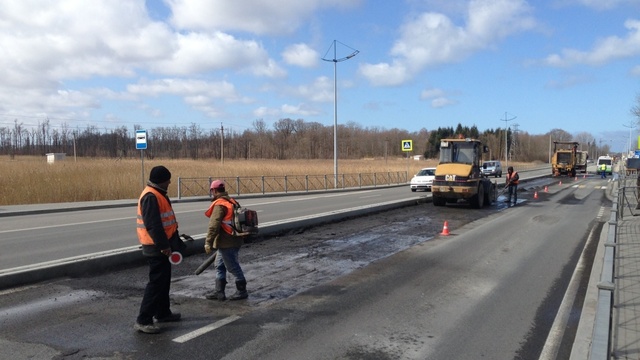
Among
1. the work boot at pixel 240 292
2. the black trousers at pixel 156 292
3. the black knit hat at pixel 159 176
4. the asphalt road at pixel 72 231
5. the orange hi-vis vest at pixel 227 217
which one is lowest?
the asphalt road at pixel 72 231

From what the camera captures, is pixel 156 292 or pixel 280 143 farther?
pixel 280 143

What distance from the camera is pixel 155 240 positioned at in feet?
17.0

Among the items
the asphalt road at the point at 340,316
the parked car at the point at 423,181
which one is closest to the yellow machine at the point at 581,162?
the parked car at the point at 423,181

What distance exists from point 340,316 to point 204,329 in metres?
1.61

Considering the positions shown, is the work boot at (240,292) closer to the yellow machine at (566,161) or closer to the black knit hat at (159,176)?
the black knit hat at (159,176)

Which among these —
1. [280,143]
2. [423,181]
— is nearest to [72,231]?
[423,181]

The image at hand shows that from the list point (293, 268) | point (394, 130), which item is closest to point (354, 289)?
point (293, 268)

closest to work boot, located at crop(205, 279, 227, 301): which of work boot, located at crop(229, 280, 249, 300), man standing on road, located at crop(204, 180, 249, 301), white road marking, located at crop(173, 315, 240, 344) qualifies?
man standing on road, located at crop(204, 180, 249, 301)

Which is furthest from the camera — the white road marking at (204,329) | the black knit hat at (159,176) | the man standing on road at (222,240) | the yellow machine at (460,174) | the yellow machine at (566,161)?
the yellow machine at (566,161)

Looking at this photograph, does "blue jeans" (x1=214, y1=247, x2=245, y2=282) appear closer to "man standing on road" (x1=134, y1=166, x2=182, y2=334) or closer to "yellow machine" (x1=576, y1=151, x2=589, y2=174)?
"man standing on road" (x1=134, y1=166, x2=182, y2=334)

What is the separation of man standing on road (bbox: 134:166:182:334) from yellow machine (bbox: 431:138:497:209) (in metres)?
15.6

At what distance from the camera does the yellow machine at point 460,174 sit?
1933 centimetres

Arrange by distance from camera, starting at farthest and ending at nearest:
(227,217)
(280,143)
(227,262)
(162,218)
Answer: (280,143) → (227,262) → (227,217) → (162,218)

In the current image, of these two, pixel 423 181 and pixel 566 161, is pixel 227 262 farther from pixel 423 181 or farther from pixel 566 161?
pixel 566 161
